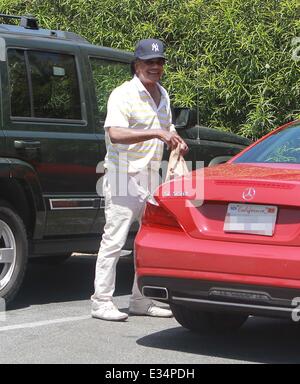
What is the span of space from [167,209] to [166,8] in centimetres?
673

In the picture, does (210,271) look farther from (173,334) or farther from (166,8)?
(166,8)

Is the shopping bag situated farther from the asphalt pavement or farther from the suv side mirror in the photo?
the suv side mirror

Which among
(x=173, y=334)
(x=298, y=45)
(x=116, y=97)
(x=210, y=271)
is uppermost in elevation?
(x=298, y=45)

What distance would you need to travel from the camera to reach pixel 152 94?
724cm

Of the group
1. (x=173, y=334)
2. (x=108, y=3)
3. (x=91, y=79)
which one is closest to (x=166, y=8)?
(x=108, y=3)

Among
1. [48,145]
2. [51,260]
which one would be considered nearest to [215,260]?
[48,145]

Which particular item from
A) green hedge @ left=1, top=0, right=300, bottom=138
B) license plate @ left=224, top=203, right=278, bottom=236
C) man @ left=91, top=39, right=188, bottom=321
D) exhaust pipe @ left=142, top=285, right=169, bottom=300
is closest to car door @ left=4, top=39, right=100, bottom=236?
man @ left=91, top=39, right=188, bottom=321

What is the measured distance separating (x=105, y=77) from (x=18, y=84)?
1.02 m

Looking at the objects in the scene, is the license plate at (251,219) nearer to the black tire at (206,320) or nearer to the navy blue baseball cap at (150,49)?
the black tire at (206,320)

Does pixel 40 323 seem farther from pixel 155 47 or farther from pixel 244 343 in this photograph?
pixel 155 47

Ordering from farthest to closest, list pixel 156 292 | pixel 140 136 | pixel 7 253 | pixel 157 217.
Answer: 1. pixel 7 253
2. pixel 140 136
3. pixel 157 217
4. pixel 156 292

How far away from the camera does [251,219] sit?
5.62m

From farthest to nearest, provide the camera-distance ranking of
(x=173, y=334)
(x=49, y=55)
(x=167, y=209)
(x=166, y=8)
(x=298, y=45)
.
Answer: (x=166, y=8) → (x=298, y=45) → (x=49, y=55) → (x=173, y=334) → (x=167, y=209)

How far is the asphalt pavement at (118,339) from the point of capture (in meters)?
5.84
